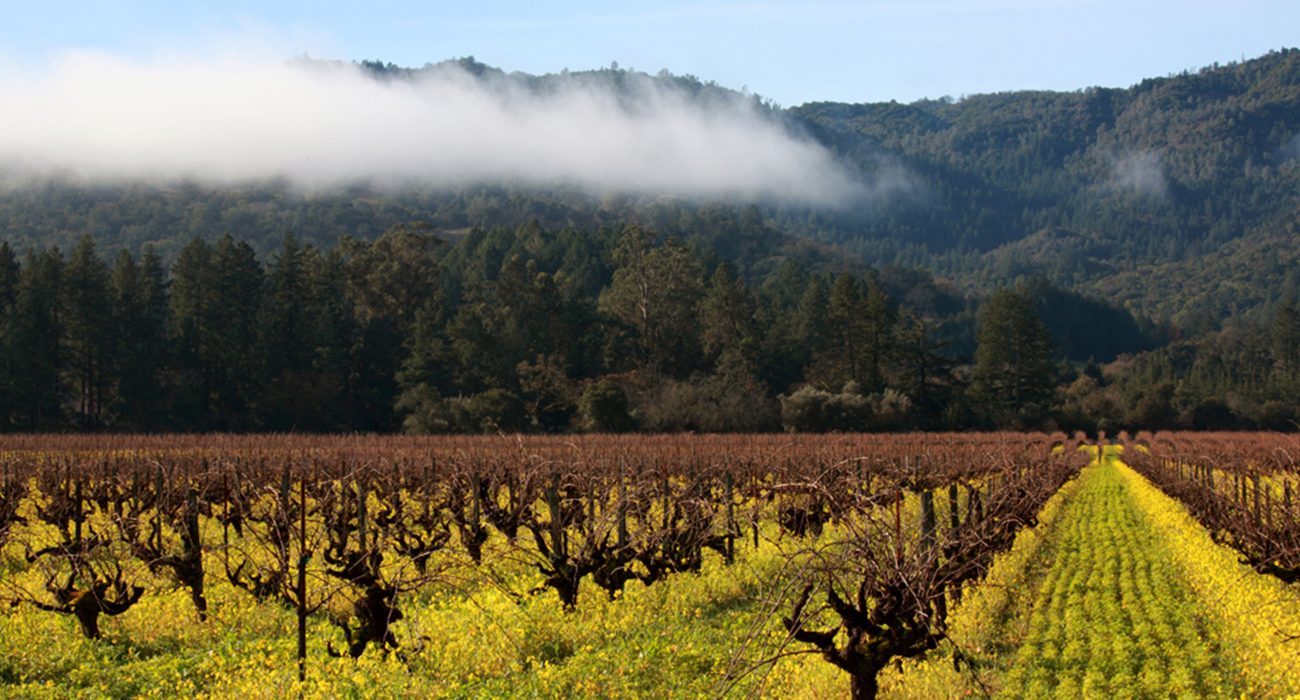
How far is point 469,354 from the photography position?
6128 cm

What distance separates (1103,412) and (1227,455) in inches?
2126

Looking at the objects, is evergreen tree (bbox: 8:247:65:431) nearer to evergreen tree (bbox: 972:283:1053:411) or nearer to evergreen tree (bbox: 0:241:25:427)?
evergreen tree (bbox: 0:241:25:427)

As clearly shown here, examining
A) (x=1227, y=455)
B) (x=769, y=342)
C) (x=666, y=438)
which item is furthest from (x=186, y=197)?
(x=1227, y=455)

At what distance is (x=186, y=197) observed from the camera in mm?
179125

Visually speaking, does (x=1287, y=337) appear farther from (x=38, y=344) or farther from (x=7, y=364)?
(x=7, y=364)

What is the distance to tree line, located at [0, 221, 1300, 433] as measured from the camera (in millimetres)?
55625

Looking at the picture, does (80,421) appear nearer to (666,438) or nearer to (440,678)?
(666,438)

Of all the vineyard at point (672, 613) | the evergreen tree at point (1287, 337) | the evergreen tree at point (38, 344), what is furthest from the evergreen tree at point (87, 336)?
the evergreen tree at point (1287, 337)

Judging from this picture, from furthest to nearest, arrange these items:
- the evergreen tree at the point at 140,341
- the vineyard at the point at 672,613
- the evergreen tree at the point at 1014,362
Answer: the evergreen tree at the point at 1014,362, the evergreen tree at the point at 140,341, the vineyard at the point at 672,613

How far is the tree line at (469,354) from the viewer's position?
2190 inches

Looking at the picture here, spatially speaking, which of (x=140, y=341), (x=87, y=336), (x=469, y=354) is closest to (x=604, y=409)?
(x=469, y=354)

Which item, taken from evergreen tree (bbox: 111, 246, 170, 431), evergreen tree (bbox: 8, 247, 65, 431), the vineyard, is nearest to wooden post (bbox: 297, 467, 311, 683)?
the vineyard

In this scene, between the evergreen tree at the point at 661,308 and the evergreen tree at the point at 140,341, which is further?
the evergreen tree at the point at 661,308

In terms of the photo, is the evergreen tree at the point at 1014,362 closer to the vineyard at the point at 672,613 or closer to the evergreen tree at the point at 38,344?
the vineyard at the point at 672,613
